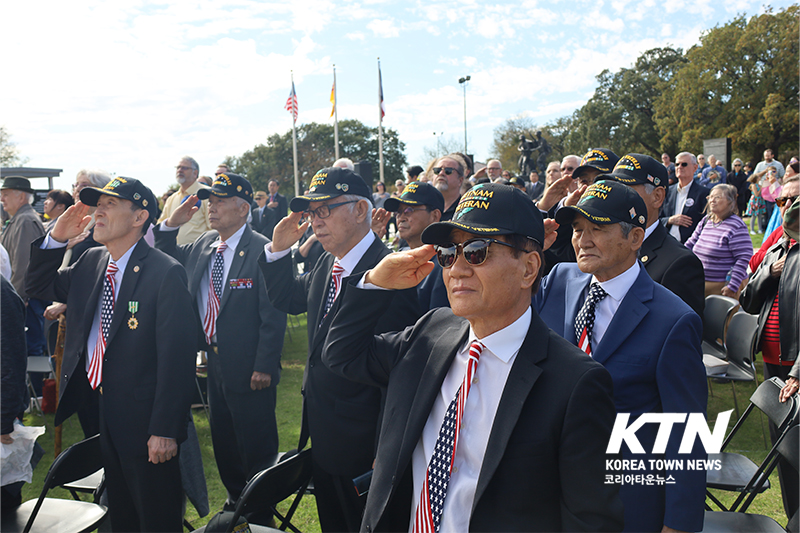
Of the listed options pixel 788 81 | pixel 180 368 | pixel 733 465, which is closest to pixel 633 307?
pixel 733 465

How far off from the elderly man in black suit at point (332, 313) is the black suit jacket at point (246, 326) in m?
0.66

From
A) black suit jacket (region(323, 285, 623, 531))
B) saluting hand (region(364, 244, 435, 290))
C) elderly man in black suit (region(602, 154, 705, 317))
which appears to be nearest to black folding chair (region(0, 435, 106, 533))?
black suit jacket (region(323, 285, 623, 531))

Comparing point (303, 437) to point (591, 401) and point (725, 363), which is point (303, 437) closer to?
point (591, 401)

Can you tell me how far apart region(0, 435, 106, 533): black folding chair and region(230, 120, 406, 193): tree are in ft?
190

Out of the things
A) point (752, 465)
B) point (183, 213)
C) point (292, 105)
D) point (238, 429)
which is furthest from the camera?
point (292, 105)

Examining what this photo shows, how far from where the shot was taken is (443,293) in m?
3.68

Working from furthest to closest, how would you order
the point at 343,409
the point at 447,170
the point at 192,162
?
the point at 192,162
the point at 447,170
the point at 343,409

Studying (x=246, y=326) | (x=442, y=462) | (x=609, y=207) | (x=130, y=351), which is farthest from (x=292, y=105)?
(x=442, y=462)

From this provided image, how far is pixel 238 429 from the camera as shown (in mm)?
4355

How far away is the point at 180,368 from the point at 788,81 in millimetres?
45440

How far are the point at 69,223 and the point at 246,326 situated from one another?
58.5 inches

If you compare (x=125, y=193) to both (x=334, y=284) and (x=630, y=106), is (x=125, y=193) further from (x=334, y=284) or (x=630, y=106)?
(x=630, y=106)

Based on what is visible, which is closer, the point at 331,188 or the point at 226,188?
the point at 331,188

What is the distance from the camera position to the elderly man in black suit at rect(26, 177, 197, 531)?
10.7 ft
